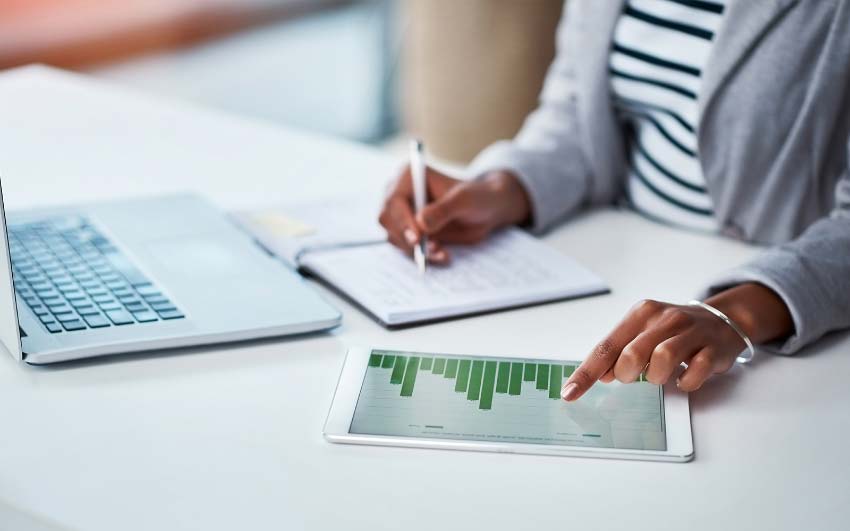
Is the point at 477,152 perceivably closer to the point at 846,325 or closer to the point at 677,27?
the point at 677,27

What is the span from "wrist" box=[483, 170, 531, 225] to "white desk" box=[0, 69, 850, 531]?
12 centimetres

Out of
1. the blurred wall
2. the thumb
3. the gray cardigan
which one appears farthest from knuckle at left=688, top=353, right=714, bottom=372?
the blurred wall

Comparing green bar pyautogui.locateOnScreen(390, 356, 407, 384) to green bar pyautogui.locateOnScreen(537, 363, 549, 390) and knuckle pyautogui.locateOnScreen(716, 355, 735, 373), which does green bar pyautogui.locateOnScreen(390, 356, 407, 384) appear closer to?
green bar pyautogui.locateOnScreen(537, 363, 549, 390)

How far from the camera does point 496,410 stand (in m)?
0.80

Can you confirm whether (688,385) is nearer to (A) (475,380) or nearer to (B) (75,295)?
(A) (475,380)

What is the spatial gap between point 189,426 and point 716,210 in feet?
2.13

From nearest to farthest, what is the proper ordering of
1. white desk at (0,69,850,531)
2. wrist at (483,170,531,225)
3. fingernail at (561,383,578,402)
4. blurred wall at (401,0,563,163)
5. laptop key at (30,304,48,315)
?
1. white desk at (0,69,850,531)
2. fingernail at (561,383,578,402)
3. laptop key at (30,304,48,315)
4. wrist at (483,170,531,225)
5. blurred wall at (401,0,563,163)

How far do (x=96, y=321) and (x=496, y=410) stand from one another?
337 mm

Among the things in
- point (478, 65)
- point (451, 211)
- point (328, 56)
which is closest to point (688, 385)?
point (451, 211)

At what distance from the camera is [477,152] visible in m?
2.59

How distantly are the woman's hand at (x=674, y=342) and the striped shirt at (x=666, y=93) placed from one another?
0.32 meters

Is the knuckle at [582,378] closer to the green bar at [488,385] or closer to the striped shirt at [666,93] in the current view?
the green bar at [488,385]

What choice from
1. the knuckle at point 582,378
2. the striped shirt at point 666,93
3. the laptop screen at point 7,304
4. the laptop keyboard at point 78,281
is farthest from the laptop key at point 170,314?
the striped shirt at point 666,93

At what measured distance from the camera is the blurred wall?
2385 millimetres
